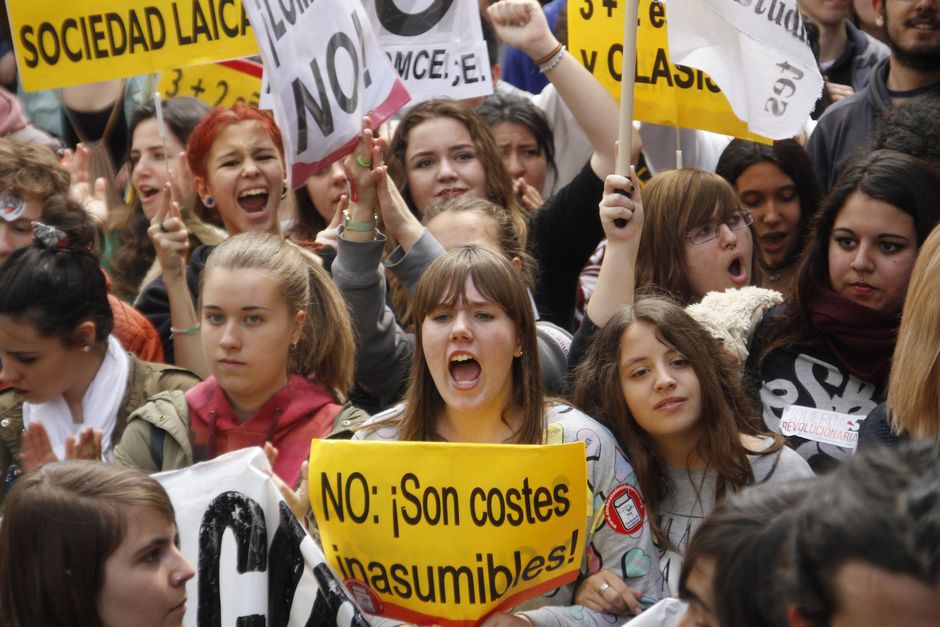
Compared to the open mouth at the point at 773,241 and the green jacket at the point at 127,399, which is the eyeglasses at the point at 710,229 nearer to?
the open mouth at the point at 773,241

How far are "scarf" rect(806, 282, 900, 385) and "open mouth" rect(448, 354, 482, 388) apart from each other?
1.12 m

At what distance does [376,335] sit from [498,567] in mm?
1422

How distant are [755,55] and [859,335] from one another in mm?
1191

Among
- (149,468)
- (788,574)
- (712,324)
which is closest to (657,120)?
(712,324)

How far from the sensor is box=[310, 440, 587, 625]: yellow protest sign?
363 cm

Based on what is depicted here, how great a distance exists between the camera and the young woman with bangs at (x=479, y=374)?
401 centimetres

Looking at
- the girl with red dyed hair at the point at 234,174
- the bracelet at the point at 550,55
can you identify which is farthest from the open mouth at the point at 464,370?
the girl with red dyed hair at the point at 234,174

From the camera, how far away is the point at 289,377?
4.65 meters

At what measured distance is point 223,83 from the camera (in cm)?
736

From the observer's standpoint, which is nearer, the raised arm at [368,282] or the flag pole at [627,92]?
the flag pole at [627,92]

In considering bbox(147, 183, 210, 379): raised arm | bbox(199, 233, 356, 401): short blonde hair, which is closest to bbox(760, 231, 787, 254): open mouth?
bbox(199, 233, 356, 401): short blonde hair

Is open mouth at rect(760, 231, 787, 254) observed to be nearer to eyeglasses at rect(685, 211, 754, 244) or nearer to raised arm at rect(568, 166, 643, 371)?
eyeglasses at rect(685, 211, 754, 244)

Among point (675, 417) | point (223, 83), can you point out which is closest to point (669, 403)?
point (675, 417)

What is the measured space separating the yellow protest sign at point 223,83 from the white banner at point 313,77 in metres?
2.08
